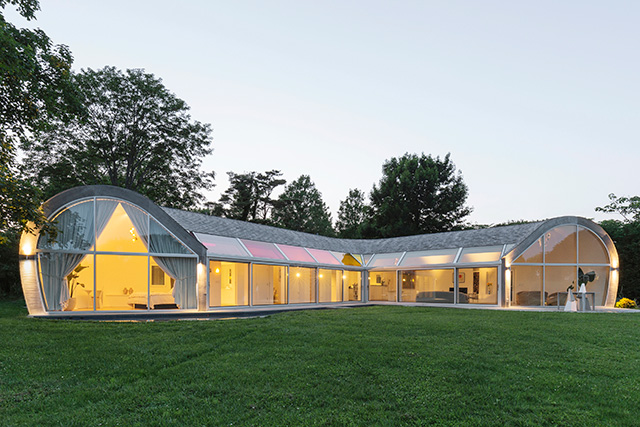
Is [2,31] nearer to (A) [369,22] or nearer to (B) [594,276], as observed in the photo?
(A) [369,22]

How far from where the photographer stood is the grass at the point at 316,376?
5.49m

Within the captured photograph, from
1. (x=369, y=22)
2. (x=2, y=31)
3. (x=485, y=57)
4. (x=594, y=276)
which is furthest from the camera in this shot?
(x=594, y=276)

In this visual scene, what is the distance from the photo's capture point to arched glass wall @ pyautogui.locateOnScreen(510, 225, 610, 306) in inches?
798

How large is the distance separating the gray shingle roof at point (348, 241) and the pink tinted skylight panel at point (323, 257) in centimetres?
40

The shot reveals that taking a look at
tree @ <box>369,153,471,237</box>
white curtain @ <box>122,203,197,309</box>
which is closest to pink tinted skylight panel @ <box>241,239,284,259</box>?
white curtain @ <box>122,203,197,309</box>

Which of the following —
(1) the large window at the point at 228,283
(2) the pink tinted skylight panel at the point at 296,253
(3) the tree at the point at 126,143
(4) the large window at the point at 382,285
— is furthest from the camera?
(3) the tree at the point at 126,143

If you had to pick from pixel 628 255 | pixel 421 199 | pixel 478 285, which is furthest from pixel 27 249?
pixel 421 199

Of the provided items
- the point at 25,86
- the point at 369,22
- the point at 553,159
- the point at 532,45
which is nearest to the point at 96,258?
the point at 25,86

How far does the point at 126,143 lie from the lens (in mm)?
29734

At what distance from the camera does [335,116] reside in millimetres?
26062

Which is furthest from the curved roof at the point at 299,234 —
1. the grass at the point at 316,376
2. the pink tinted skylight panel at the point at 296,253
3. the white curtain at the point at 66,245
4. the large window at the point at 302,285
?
the grass at the point at 316,376

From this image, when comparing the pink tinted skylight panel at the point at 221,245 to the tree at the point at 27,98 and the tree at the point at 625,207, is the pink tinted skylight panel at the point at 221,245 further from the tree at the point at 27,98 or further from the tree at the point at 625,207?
the tree at the point at 625,207

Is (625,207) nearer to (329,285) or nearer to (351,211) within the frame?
(329,285)

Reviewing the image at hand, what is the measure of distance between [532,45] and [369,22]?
266 inches
